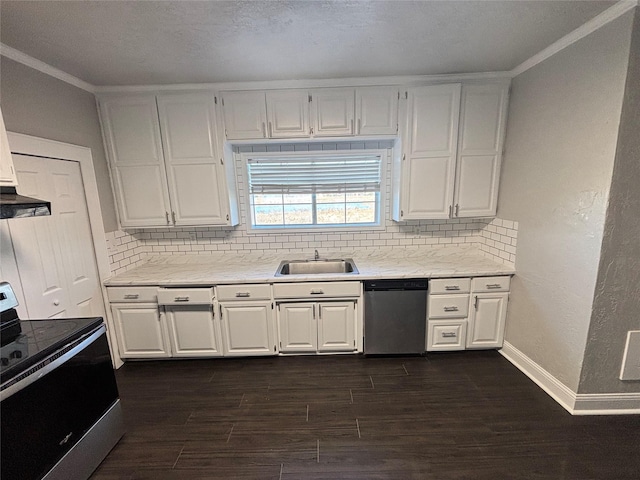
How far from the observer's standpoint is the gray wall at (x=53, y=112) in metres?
1.78

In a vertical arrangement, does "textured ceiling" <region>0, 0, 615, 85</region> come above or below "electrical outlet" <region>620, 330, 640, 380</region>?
above

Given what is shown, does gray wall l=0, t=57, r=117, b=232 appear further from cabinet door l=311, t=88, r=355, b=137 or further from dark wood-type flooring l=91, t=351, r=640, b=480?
cabinet door l=311, t=88, r=355, b=137

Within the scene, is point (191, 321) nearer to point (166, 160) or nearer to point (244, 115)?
point (166, 160)

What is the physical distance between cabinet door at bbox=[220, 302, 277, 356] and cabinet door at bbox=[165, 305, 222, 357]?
0.34 ft

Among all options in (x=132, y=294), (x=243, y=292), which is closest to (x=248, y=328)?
(x=243, y=292)

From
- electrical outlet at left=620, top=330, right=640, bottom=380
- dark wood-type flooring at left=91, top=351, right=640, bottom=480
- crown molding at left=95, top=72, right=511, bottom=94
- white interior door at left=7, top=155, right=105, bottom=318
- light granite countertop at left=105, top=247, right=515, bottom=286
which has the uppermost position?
crown molding at left=95, top=72, right=511, bottom=94

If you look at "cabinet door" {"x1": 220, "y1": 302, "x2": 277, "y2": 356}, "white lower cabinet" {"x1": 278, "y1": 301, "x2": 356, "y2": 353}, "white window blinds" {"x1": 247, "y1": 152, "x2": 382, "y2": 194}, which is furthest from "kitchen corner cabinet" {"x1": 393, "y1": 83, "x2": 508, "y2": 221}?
"cabinet door" {"x1": 220, "y1": 302, "x2": 277, "y2": 356}

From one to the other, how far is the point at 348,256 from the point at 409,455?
70.1 inches

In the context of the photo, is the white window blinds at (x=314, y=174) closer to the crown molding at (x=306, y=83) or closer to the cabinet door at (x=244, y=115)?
the cabinet door at (x=244, y=115)

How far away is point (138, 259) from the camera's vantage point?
2.88 m

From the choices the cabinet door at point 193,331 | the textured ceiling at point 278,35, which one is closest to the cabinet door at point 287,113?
the textured ceiling at point 278,35

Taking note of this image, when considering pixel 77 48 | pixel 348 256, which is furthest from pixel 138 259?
pixel 348 256

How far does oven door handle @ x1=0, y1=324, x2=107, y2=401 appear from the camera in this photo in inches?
44.8

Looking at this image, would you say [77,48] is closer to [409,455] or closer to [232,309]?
[232,309]
